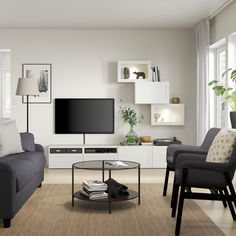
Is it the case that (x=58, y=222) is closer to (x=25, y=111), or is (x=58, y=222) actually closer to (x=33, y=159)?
(x=33, y=159)

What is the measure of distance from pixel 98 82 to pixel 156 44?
1300 mm

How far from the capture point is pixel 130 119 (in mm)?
7852

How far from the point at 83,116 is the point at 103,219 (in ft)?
13.1

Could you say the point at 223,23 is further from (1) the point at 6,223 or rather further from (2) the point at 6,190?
(1) the point at 6,223

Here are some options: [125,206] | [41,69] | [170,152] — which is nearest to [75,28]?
[41,69]

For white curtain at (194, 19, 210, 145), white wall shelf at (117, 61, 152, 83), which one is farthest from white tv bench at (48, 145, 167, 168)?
white wall shelf at (117, 61, 152, 83)

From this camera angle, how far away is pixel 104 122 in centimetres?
797

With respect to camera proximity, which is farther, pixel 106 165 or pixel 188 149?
pixel 188 149

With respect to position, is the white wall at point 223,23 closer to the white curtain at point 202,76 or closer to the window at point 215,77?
the white curtain at point 202,76

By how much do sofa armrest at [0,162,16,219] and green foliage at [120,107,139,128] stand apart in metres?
4.25

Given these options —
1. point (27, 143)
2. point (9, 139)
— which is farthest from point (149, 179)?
point (9, 139)

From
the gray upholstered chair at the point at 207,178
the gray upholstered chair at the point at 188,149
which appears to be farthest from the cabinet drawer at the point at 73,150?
the gray upholstered chair at the point at 207,178

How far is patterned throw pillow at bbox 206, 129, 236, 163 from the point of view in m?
3.94

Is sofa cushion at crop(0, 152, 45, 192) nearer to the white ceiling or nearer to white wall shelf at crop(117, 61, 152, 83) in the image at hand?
the white ceiling
